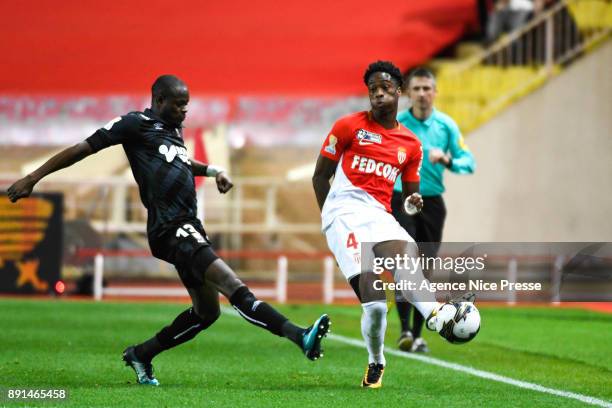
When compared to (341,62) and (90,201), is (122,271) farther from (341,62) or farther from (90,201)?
(341,62)

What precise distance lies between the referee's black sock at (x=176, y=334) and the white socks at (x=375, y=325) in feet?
3.15

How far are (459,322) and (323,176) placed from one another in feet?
4.87

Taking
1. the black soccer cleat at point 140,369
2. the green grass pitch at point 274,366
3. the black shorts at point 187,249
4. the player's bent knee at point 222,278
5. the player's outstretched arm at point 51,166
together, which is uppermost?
the player's outstretched arm at point 51,166

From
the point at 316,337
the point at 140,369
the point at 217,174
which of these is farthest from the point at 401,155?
the point at 140,369

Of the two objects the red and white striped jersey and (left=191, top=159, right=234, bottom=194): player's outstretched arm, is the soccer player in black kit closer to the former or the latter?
(left=191, top=159, right=234, bottom=194): player's outstretched arm

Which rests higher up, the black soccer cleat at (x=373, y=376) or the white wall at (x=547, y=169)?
the white wall at (x=547, y=169)

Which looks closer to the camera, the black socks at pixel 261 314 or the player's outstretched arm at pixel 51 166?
the black socks at pixel 261 314

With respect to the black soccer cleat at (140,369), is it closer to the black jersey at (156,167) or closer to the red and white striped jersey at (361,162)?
the black jersey at (156,167)

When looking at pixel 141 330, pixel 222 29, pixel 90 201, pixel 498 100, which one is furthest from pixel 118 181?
pixel 141 330

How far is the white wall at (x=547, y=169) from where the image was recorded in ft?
74.9

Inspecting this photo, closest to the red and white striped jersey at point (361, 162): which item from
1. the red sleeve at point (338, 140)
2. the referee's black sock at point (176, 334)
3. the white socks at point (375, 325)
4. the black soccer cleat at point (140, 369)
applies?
the red sleeve at point (338, 140)

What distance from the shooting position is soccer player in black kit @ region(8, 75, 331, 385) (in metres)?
7.36

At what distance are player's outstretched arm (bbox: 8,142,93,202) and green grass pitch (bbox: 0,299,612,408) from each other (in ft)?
3.98

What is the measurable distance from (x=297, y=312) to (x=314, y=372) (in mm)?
8382
